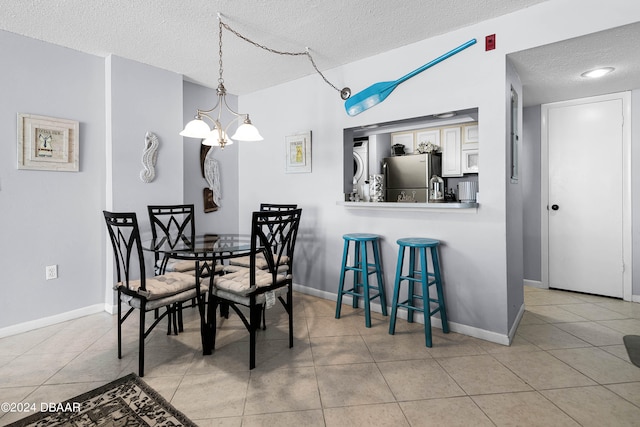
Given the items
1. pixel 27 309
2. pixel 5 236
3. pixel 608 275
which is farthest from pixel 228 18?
pixel 608 275

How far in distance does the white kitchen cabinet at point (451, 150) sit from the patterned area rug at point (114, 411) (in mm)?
4023

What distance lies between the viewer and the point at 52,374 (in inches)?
82.0

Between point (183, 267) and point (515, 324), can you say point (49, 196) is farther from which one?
point (515, 324)

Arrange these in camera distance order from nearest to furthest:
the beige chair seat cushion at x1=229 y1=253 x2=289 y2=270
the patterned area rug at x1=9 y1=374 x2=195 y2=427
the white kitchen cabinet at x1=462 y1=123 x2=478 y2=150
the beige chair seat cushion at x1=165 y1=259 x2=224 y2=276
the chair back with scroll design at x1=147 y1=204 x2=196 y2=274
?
the patterned area rug at x1=9 y1=374 x2=195 y2=427
the beige chair seat cushion at x1=165 y1=259 x2=224 y2=276
the beige chair seat cushion at x1=229 y1=253 x2=289 y2=270
the chair back with scroll design at x1=147 y1=204 x2=196 y2=274
the white kitchen cabinet at x1=462 y1=123 x2=478 y2=150

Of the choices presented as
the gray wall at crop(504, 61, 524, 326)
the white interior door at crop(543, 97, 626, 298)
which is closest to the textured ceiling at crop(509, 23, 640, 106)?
the gray wall at crop(504, 61, 524, 326)

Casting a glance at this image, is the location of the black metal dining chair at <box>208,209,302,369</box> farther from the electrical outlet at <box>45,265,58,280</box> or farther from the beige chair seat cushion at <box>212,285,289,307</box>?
the electrical outlet at <box>45,265,58,280</box>

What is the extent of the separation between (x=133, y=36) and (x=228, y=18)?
904 mm

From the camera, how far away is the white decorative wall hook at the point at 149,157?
333 centimetres

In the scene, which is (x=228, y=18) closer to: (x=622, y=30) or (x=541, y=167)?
(x=622, y=30)

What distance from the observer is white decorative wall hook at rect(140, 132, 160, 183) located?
10.9ft

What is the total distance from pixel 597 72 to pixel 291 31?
103 inches

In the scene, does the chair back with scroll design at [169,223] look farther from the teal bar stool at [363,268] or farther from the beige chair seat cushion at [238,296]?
the teal bar stool at [363,268]

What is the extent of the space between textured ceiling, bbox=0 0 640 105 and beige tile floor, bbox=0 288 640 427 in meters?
2.13

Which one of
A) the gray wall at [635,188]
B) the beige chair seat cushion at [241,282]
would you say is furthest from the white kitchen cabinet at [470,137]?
the beige chair seat cushion at [241,282]
